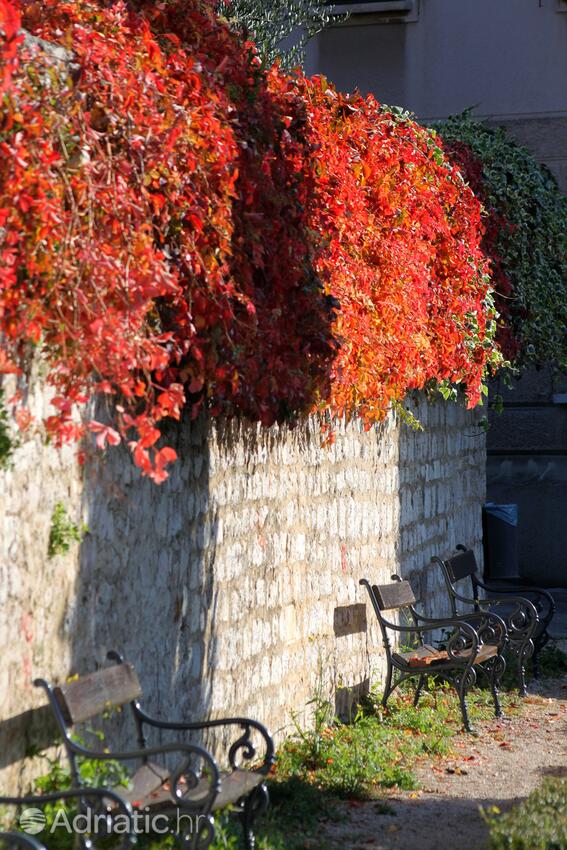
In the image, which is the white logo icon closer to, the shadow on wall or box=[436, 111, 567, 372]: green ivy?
the shadow on wall

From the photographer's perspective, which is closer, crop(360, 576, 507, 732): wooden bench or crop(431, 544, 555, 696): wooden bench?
crop(360, 576, 507, 732): wooden bench

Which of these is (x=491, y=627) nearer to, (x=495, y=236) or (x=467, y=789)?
(x=467, y=789)

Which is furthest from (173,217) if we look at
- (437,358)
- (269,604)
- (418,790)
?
(437,358)

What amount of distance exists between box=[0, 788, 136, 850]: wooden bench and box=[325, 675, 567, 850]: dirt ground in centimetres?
140

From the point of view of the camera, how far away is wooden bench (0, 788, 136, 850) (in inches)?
137

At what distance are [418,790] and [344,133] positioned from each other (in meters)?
3.57

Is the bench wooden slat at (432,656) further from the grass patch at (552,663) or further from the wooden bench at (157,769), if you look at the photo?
the wooden bench at (157,769)

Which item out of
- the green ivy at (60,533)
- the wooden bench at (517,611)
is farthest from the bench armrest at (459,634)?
the green ivy at (60,533)

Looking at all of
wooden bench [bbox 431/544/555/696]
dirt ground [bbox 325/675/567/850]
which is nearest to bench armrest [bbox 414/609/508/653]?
wooden bench [bbox 431/544/555/696]

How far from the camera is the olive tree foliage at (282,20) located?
41.8ft

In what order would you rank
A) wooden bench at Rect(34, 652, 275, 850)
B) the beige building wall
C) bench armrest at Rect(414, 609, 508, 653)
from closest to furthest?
wooden bench at Rect(34, 652, 275, 850), bench armrest at Rect(414, 609, 508, 653), the beige building wall

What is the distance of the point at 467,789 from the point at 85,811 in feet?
8.34

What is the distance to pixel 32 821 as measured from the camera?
4.31 meters

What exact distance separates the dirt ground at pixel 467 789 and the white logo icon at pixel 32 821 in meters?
1.47
